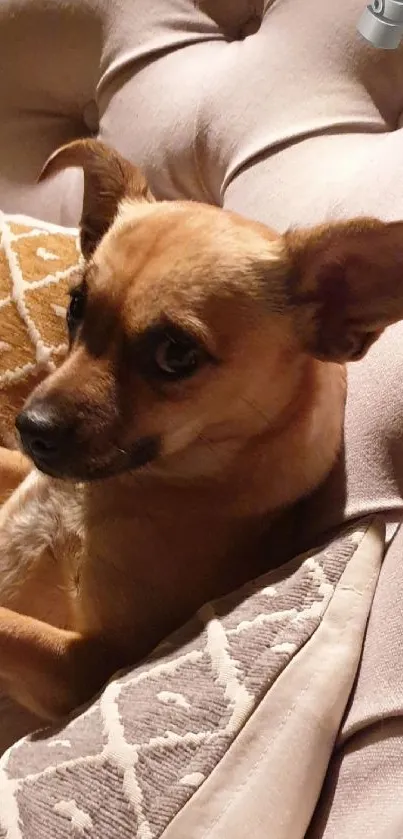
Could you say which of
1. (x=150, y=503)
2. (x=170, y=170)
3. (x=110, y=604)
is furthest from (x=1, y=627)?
(x=170, y=170)

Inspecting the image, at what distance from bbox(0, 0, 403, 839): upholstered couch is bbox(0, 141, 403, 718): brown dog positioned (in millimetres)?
88

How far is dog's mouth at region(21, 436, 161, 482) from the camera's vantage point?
3.07 feet

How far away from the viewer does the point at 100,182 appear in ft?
3.75

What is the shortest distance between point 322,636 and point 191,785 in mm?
204

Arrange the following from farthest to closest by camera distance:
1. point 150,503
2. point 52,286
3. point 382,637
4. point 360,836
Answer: point 52,286 < point 150,503 < point 382,637 < point 360,836

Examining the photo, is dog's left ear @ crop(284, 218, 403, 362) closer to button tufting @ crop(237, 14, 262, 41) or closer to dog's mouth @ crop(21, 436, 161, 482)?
dog's mouth @ crop(21, 436, 161, 482)

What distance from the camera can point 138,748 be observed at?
2.54 feet

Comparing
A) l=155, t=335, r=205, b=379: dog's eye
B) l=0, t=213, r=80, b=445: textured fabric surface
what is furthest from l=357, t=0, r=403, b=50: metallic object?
l=0, t=213, r=80, b=445: textured fabric surface

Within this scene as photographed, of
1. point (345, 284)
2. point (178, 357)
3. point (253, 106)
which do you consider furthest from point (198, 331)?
point (253, 106)

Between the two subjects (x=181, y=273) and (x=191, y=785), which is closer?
(x=191, y=785)

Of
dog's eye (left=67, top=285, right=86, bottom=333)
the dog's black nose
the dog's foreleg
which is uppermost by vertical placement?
dog's eye (left=67, top=285, right=86, bottom=333)

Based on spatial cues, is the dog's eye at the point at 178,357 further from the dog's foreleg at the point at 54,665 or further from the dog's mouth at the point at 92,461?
the dog's foreleg at the point at 54,665

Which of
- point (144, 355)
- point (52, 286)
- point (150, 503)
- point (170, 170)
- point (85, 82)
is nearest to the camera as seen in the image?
point (144, 355)

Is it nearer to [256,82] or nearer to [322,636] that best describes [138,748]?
[322,636]
